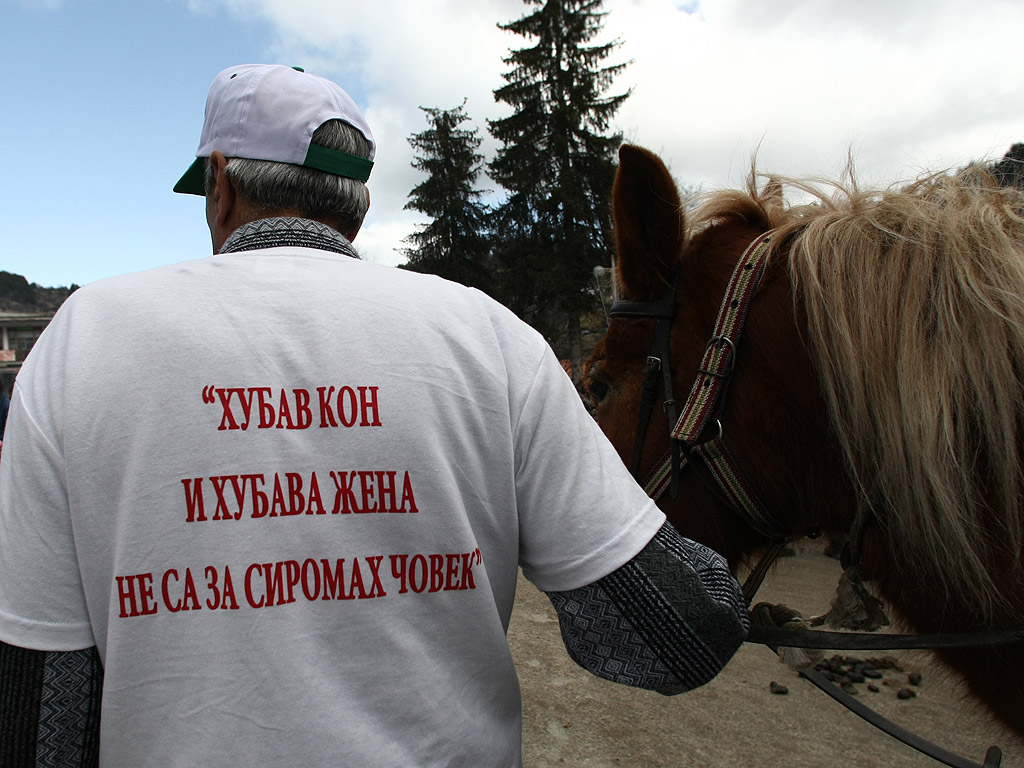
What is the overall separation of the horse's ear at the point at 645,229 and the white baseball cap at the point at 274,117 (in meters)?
0.67

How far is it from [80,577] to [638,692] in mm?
3544

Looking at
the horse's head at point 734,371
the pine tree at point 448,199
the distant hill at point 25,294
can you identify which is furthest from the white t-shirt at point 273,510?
the distant hill at point 25,294

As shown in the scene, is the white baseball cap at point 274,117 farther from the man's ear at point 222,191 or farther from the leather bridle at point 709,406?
the leather bridle at point 709,406

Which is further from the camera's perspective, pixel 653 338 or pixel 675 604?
pixel 653 338

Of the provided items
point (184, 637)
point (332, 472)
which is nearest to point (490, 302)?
point (332, 472)

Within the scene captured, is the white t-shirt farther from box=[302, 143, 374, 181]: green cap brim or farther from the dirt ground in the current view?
the dirt ground

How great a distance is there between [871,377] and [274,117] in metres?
1.22

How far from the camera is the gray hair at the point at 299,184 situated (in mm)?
1184

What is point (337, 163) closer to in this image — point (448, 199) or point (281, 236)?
point (281, 236)

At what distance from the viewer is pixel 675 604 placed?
1036mm

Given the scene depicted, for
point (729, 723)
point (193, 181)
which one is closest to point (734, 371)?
point (193, 181)

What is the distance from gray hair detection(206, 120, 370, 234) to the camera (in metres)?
1.18

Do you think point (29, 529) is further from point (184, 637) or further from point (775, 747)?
point (775, 747)

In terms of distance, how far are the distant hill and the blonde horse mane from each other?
5558 cm
